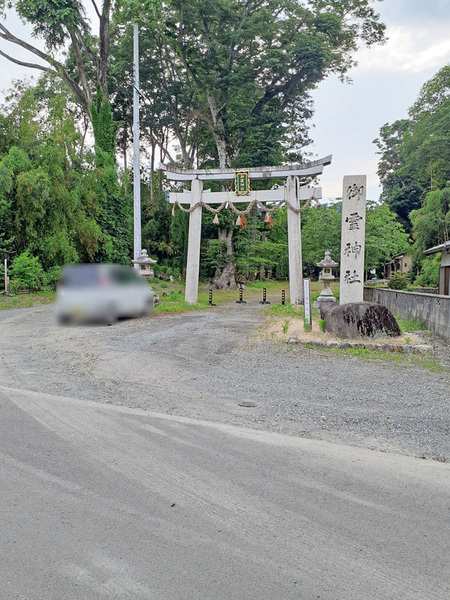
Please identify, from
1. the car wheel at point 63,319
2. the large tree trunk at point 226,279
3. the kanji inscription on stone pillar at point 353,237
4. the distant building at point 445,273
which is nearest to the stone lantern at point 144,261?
the kanji inscription on stone pillar at point 353,237

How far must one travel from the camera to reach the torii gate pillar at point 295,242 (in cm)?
1912

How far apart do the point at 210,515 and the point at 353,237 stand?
35.1ft

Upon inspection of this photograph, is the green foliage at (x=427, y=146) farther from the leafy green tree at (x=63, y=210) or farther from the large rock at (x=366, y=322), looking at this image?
the leafy green tree at (x=63, y=210)

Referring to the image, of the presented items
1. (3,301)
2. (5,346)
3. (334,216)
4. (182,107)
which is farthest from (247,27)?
(3,301)

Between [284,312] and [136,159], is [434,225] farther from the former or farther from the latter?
[136,159]

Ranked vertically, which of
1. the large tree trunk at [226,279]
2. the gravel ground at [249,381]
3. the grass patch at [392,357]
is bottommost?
the gravel ground at [249,381]

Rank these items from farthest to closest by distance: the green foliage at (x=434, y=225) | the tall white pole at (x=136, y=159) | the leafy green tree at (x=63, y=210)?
the green foliage at (x=434, y=225) < the tall white pole at (x=136, y=159) < the leafy green tree at (x=63, y=210)

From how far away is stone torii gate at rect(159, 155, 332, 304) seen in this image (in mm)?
19078

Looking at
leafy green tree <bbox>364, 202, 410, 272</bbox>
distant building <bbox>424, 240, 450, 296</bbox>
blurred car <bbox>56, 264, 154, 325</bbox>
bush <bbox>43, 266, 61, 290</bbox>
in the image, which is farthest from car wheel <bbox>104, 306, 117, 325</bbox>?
distant building <bbox>424, 240, 450, 296</bbox>

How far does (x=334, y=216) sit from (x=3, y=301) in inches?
780

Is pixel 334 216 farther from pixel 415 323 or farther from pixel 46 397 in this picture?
pixel 46 397

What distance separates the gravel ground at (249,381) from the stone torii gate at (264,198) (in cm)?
881

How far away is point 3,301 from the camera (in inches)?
200

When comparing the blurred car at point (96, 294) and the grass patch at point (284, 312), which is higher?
the blurred car at point (96, 294)
